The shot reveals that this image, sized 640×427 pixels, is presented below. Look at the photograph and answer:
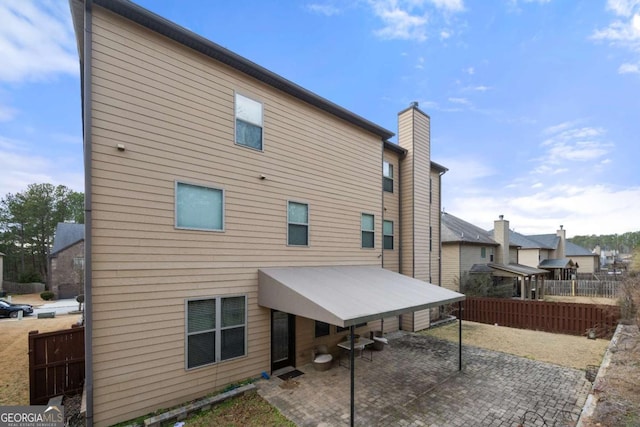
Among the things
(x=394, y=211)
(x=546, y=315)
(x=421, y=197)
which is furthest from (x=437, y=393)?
(x=546, y=315)

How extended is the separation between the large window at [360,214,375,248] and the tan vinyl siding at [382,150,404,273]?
5.43ft

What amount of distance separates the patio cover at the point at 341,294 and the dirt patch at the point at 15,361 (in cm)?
598

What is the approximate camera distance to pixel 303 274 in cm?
754

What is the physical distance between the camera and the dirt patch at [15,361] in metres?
6.48

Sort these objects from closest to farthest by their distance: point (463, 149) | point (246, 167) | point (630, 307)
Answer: point (246, 167), point (630, 307), point (463, 149)

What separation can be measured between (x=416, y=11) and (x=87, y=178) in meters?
13.0

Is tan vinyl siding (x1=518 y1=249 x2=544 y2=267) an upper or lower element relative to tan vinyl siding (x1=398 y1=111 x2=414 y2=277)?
lower

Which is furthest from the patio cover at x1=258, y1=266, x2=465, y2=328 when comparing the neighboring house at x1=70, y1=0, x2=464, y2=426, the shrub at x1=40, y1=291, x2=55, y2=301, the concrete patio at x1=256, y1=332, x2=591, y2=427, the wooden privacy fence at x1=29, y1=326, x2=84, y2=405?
the shrub at x1=40, y1=291, x2=55, y2=301

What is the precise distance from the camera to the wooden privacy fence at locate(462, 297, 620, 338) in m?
11.8

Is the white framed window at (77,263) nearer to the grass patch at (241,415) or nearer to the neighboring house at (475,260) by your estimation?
the grass patch at (241,415)

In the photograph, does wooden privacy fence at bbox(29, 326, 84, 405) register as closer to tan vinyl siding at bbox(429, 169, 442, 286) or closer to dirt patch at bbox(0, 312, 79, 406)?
dirt patch at bbox(0, 312, 79, 406)

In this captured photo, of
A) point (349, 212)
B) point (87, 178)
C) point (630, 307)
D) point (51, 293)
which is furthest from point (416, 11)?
point (51, 293)

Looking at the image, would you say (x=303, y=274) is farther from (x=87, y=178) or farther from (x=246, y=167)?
(x=87, y=178)

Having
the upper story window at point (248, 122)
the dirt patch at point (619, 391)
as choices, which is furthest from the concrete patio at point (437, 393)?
the upper story window at point (248, 122)
